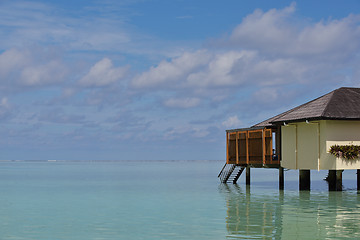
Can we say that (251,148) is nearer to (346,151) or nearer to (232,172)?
(346,151)

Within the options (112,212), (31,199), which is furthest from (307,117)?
(31,199)

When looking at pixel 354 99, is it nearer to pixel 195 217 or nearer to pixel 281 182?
pixel 281 182

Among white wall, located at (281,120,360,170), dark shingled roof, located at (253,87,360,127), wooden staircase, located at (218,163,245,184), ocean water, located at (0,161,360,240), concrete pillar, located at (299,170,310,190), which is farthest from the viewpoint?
wooden staircase, located at (218,163,245,184)

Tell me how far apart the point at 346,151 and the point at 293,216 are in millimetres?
9735

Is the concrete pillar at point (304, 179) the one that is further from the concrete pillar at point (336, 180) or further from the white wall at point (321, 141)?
the white wall at point (321, 141)

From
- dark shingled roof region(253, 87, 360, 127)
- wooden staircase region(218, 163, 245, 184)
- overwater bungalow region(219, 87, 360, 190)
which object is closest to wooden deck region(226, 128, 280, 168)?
overwater bungalow region(219, 87, 360, 190)

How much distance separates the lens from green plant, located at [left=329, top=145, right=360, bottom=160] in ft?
104

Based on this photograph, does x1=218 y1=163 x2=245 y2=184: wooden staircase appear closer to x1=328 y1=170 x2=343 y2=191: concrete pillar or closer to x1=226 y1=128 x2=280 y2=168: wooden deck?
x1=226 y1=128 x2=280 y2=168: wooden deck

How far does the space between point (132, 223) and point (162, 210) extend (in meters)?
4.61

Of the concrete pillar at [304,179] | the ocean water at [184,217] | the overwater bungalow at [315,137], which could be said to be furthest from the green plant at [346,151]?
the concrete pillar at [304,179]

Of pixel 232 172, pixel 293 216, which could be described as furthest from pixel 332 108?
pixel 232 172

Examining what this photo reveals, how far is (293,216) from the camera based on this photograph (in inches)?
942

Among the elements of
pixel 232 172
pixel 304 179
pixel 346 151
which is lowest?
pixel 304 179

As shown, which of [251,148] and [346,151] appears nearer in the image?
[346,151]
